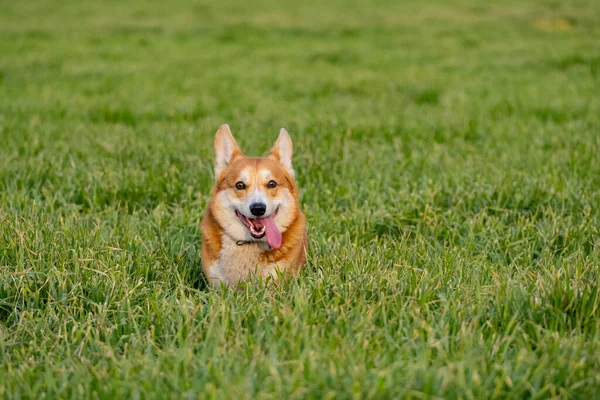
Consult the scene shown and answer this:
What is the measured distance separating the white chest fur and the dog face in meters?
0.08

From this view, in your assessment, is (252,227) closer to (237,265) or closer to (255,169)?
(237,265)

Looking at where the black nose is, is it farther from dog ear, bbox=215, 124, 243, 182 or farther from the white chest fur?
dog ear, bbox=215, 124, 243, 182

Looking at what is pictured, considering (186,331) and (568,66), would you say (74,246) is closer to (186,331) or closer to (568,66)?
(186,331)

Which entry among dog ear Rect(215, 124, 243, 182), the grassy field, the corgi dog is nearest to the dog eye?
the corgi dog

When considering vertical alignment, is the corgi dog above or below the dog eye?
below

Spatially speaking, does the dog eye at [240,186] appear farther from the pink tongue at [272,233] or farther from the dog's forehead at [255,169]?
the pink tongue at [272,233]

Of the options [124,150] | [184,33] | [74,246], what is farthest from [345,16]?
[74,246]

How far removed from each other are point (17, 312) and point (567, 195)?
4.26 m

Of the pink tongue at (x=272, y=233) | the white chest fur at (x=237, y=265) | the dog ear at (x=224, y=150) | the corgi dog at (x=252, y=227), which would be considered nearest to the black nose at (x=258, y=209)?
the corgi dog at (x=252, y=227)

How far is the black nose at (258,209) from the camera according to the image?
387cm

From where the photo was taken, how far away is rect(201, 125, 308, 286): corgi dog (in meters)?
3.91

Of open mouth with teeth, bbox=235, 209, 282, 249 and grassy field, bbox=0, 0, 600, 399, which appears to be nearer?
grassy field, bbox=0, 0, 600, 399

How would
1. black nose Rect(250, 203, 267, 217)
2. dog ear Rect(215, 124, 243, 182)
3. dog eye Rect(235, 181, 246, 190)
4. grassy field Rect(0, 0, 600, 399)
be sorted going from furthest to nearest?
dog ear Rect(215, 124, 243, 182) → dog eye Rect(235, 181, 246, 190) → black nose Rect(250, 203, 267, 217) → grassy field Rect(0, 0, 600, 399)

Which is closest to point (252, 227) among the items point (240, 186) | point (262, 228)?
point (262, 228)
